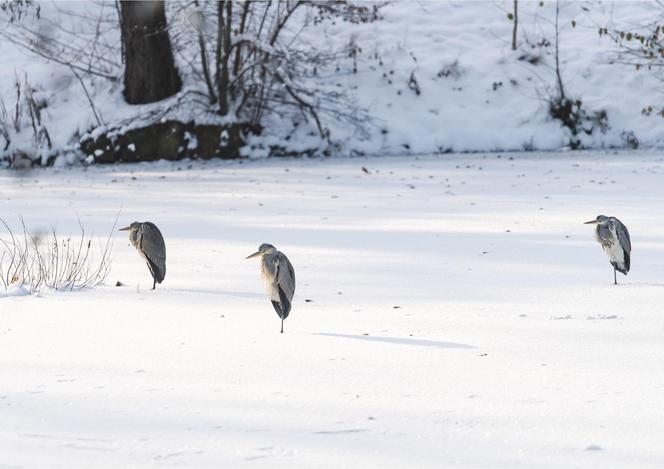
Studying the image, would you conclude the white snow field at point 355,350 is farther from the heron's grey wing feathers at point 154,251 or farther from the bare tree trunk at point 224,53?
the bare tree trunk at point 224,53

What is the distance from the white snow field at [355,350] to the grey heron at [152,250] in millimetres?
150

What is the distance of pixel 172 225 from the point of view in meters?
9.88

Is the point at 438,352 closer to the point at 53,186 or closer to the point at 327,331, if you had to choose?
the point at 327,331

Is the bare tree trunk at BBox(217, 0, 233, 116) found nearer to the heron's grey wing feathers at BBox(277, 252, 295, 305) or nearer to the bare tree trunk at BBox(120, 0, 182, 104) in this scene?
the bare tree trunk at BBox(120, 0, 182, 104)

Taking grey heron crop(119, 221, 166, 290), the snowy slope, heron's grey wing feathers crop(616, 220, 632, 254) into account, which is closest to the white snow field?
grey heron crop(119, 221, 166, 290)

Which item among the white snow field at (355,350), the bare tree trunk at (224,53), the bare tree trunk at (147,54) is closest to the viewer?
the white snow field at (355,350)

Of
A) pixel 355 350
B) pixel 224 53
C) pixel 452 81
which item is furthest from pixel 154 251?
pixel 452 81

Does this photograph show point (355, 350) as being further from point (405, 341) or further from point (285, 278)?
point (285, 278)

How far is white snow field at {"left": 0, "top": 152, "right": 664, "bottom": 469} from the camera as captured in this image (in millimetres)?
3566

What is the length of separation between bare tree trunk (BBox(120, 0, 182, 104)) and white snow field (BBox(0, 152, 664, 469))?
6.85 m

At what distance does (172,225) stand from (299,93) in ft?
26.1

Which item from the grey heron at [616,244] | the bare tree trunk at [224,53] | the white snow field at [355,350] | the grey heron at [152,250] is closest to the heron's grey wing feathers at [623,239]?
the grey heron at [616,244]

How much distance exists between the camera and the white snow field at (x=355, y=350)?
3.57 metres

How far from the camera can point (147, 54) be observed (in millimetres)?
17172
